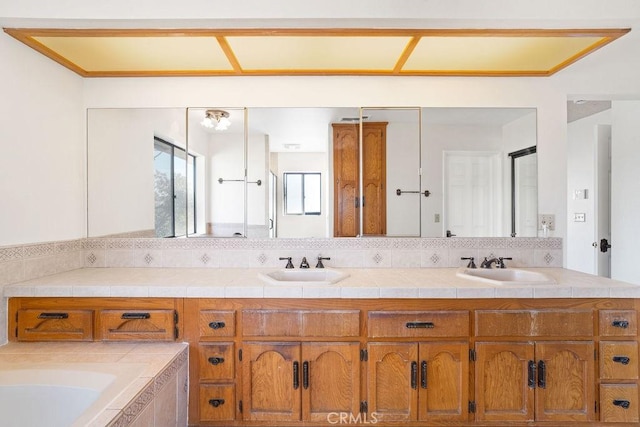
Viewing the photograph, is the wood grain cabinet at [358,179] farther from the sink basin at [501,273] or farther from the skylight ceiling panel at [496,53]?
the sink basin at [501,273]

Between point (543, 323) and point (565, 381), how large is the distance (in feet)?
1.09

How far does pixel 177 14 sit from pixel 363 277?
1744 mm

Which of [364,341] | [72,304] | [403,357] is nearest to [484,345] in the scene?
[403,357]

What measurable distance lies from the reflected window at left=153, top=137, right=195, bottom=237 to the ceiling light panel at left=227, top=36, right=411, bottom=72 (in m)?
0.81

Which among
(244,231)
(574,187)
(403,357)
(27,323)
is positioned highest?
(574,187)

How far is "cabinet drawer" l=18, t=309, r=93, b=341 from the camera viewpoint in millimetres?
1854

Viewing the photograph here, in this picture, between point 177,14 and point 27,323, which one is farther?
point 27,323

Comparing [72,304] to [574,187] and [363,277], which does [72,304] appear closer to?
[363,277]

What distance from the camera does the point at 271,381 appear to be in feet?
5.99

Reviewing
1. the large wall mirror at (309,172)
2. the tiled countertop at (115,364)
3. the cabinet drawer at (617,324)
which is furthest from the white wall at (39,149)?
the cabinet drawer at (617,324)

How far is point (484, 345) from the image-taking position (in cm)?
182

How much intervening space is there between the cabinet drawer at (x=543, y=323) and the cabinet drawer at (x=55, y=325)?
2.16 metres

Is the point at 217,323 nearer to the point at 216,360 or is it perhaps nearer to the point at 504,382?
the point at 216,360

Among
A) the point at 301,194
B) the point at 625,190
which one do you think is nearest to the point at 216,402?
the point at 301,194
